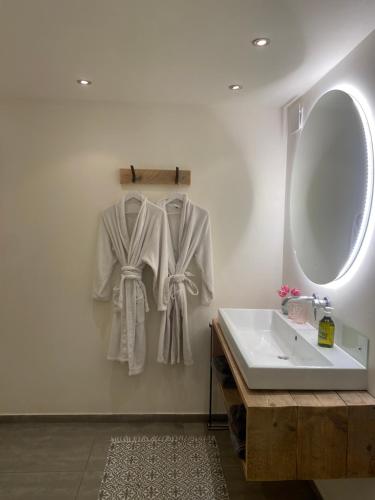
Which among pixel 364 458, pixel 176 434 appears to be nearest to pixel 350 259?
pixel 364 458

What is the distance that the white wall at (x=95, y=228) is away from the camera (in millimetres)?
2516

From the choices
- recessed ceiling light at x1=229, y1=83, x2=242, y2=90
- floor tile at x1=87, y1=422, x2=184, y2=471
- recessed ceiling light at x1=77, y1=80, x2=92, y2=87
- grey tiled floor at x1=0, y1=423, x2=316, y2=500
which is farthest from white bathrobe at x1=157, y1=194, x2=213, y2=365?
recessed ceiling light at x1=77, y1=80, x2=92, y2=87

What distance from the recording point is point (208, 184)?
2.59 m

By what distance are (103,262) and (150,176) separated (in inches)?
27.6

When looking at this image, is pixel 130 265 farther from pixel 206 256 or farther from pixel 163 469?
pixel 163 469

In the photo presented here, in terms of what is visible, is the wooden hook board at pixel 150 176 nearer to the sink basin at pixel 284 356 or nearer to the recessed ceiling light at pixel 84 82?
the recessed ceiling light at pixel 84 82

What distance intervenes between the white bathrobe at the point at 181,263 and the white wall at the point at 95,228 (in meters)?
0.12

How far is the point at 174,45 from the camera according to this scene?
1.67 meters

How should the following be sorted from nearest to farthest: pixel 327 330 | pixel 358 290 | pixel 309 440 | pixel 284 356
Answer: pixel 309 440 → pixel 358 290 → pixel 327 330 → pixel 284 356

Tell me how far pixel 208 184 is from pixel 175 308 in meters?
0.93

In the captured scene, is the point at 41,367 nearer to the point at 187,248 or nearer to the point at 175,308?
the point at 175,308

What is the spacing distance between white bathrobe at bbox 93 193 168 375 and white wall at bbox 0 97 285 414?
0.12m

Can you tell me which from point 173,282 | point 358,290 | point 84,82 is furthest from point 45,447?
point 84,82

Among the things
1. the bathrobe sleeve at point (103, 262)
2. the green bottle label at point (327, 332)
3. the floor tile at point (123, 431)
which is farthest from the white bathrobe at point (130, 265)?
the green bottle label at point (327, 332)
